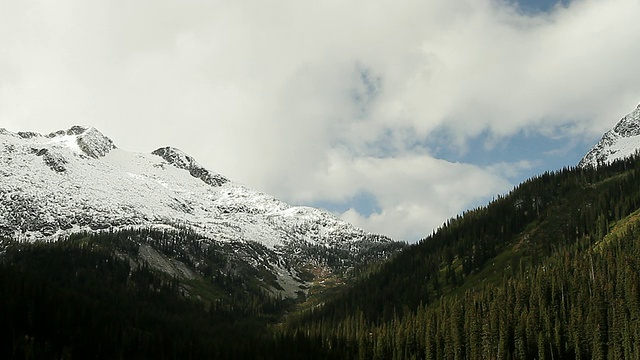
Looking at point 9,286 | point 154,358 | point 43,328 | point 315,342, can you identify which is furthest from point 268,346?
point 9,286

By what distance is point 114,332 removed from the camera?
151750 mm

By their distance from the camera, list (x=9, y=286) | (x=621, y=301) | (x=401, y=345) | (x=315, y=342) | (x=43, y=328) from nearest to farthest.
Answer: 1. (x=621, y=301)
2. (x=43, y=328)
3. (x=9, y=286)
4. (x=401, y=345)
5. (x=315, y=342)

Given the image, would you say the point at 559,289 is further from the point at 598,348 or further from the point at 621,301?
the point at 598,348

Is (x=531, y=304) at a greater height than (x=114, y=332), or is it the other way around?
(x=531, y=304)

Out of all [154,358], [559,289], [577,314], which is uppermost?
[559,289]

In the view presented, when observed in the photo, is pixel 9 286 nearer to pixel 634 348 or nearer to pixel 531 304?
pixel 531 304

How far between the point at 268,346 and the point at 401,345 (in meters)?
44.6

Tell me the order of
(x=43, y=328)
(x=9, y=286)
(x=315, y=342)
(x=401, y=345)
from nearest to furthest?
(x=43, y=328) → (x=9, y=286) → (x=401, y=345) → (x=315, y=342)

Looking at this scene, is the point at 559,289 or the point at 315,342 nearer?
the point at 559,289

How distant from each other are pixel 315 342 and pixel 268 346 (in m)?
18.7

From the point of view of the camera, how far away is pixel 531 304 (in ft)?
508

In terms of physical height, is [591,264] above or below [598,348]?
above

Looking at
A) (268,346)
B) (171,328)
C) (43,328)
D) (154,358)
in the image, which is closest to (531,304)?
(268,346)

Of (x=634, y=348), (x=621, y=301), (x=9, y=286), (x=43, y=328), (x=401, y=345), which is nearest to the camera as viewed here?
(x=634, y=348)
